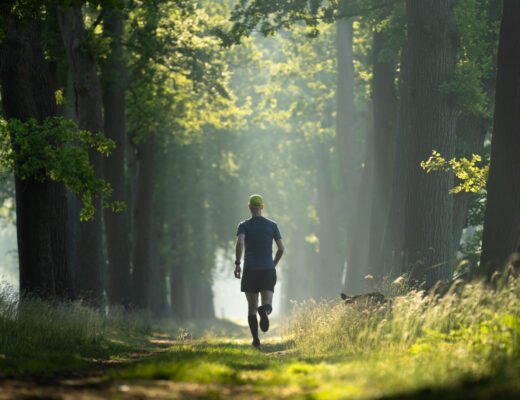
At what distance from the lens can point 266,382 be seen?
6.08 m

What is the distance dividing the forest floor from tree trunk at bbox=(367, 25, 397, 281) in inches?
504

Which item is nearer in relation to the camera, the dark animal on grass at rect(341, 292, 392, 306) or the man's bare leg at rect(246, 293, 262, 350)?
the dark animal on grass at rect(341, 292, 392, 306)

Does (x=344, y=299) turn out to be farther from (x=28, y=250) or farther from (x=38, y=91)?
(x=38, y=91)

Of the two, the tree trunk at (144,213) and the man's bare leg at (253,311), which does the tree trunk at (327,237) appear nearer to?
the tree trunk at (144,213)

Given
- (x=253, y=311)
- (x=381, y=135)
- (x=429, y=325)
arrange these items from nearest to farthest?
(x=429, y=325) → (x=253, y=311) → (x=381, y=135)

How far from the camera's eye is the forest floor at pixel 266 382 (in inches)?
203

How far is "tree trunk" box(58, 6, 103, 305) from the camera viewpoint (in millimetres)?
17141

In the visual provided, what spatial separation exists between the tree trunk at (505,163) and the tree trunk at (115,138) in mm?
12331

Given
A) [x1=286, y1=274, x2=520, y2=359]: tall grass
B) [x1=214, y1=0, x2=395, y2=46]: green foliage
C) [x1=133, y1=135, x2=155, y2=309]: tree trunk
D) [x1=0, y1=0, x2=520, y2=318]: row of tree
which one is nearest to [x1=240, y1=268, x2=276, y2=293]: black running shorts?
[x1=286, y1=274, x2=520, y2=359]: tall grass

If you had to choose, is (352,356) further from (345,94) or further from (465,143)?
(345,94)

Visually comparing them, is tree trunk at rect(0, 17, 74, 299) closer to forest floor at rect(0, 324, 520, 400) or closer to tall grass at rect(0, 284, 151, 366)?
tall grass at rect(0, 284, 151, 366)

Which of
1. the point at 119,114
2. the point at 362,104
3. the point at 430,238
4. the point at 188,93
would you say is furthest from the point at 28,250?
the point at 362,104

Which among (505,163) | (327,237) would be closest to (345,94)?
(327,237)

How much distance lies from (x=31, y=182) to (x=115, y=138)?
778cm
